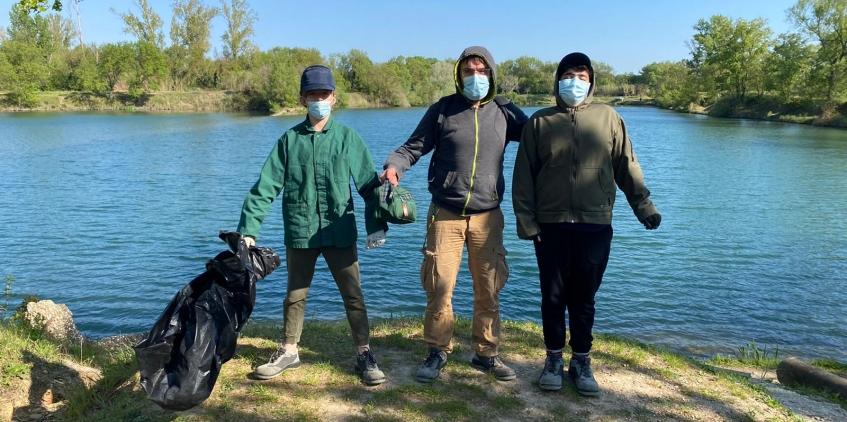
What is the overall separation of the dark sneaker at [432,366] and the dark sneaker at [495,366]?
28 centimetres

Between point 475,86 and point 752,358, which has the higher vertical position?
point 475,86

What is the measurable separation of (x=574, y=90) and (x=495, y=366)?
2.33 m

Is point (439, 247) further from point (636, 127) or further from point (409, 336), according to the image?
point (636, 127)

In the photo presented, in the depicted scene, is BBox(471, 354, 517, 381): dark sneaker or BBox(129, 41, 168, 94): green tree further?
BBox(129, 41, 168, 94): green tree

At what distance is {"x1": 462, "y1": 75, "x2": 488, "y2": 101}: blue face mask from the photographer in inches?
167

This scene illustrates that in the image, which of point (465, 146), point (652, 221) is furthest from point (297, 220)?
point (652, 221)

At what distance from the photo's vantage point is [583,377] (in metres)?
4.41

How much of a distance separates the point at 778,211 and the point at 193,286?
19.2 metres

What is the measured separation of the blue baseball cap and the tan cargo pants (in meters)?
1.27

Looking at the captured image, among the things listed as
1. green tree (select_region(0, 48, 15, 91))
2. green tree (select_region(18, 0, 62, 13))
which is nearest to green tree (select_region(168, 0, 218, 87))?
green tree (select_region(0, 48, 15, 91))

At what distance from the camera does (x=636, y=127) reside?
52.9 metres

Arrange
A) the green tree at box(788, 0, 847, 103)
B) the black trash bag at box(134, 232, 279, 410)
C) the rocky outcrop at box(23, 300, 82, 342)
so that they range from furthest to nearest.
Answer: the green tree at box(788, 0, 847, 103), the rocky outcrop at box(23, 300, 82, 342), the black trash bag at box(134, 232, 279, 410)

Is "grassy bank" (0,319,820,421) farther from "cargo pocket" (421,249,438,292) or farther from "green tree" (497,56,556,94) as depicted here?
"green tree" (497,56,556,94)

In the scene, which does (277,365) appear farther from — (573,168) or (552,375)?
(573,168)
